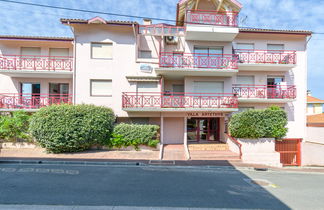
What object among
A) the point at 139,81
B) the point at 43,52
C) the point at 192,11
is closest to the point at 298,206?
the point at 139,81

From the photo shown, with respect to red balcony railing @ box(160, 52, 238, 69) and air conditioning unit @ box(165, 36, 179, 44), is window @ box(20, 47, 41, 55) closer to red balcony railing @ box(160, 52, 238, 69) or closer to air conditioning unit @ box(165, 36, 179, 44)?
red balcony railing @ box(160, 52, 238, 69)

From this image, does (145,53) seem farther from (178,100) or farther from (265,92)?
(265,92)

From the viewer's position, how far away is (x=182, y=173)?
7773 millimetres

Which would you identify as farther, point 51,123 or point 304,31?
point 304,31

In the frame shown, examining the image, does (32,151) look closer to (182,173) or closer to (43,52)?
(43,52)

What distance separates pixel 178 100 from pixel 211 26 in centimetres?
673

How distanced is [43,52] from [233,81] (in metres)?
17.6

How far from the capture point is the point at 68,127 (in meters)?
10.3

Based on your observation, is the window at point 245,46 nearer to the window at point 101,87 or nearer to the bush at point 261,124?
the bush at point 261,124

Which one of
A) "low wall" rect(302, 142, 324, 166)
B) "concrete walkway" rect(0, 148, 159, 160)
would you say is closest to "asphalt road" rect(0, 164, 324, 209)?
"concrete walkway" rect(0, 148, 159, 160)

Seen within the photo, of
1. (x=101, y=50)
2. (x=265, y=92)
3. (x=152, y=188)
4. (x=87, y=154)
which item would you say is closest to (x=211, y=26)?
(x=265, y=92)

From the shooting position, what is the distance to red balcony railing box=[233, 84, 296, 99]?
A: 13938 mm

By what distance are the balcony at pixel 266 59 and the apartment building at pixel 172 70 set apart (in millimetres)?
82

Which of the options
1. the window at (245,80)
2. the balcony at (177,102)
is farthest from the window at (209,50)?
the balcony at (177,102)
